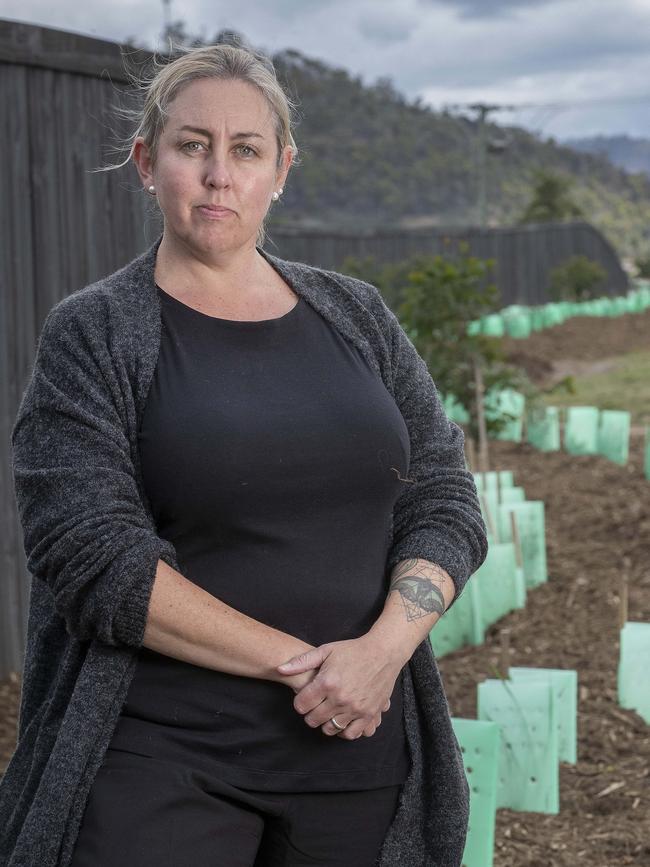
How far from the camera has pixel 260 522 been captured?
186cm

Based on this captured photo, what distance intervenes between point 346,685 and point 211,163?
824mm

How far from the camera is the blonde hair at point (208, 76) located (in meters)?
1.96

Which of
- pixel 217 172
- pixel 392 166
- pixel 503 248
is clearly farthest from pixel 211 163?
pixel 392 166

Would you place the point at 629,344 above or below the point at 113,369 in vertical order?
below

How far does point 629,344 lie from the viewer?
21.2 m

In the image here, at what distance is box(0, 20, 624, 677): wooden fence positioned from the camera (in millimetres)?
4363

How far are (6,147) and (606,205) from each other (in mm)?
91476

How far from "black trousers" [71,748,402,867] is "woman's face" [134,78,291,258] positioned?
0.81 metres

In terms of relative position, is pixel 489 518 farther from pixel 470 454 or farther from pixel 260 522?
pixel 260 522

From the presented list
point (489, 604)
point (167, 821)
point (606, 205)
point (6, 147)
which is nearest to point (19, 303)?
point (6, 147)

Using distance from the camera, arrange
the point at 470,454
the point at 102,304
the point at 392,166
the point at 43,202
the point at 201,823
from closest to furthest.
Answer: the point at 201,823 → the point at 102,304 → the point at 43,202 → the point at 470,454 → the point at 392,166

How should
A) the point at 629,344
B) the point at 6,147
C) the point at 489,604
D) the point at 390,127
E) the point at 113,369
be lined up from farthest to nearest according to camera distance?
1. the point at 390,127
2. the point at 629,344
3. the point at 489,604
4. the point at 6,147
5. the point at 113,369

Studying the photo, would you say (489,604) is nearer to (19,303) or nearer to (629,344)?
(19,303)

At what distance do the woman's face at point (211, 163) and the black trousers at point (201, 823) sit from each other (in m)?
0.81
